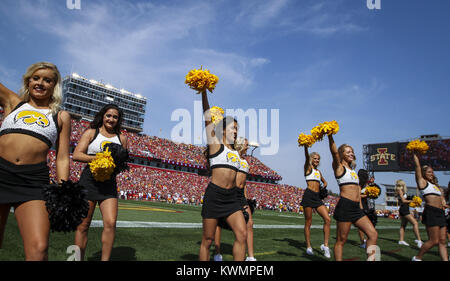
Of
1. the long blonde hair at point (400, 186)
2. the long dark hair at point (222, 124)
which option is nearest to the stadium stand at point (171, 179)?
the long blonde hair at point (400, 186)

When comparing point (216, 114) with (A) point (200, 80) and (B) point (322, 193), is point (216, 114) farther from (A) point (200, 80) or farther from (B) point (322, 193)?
(B) point (322, 193)

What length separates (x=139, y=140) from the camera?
52.5 meters

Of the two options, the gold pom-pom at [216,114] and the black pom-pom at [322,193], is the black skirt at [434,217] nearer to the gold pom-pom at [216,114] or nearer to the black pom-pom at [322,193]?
the black pom-pom at [322,193]

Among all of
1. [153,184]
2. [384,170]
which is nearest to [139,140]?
[153,184]

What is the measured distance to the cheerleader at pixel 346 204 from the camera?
453cm

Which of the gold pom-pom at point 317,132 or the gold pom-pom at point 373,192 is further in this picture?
the gold pom-pom at point 373,192

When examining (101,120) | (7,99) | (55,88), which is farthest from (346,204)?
(7,99)

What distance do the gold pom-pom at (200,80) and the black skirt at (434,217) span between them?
4.99 m

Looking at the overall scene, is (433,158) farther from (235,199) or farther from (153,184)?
(235,199)

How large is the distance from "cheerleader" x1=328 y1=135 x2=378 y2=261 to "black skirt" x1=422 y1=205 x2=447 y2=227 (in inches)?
73.6

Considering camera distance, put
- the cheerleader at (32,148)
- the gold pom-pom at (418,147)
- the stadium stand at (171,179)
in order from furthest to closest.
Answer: the stadium stand at (171,179), the gold pom-pom at (418,147), the cheerleader at (32,148)

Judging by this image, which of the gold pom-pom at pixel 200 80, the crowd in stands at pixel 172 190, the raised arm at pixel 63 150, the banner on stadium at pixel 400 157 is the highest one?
the banner on stadium at pixel 400 157

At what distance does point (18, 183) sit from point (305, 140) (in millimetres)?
4465
